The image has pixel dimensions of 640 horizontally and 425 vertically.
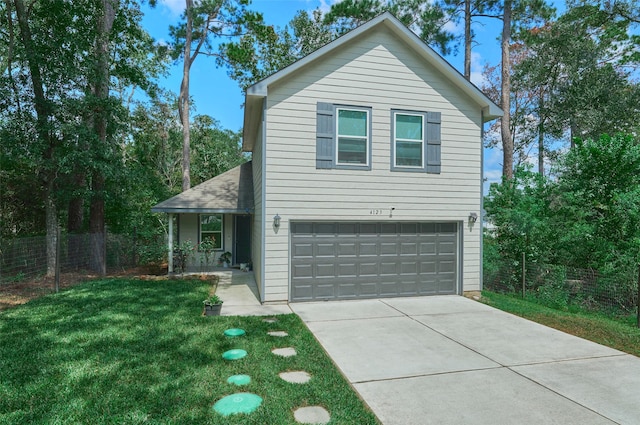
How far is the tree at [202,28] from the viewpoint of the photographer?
18.4 m

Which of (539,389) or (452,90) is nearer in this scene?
(539,389)

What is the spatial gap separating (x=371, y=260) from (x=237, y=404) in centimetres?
547

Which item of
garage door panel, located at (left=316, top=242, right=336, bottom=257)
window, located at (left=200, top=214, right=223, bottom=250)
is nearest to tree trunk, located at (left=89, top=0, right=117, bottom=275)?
window, located at (left=200, top=214, right=223, bottom=250)

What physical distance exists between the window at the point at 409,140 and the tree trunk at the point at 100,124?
28.9 ft

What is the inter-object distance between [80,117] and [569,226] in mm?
14366

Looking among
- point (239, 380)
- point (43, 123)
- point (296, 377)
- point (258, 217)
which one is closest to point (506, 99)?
point (258, 217)

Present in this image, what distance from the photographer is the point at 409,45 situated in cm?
852

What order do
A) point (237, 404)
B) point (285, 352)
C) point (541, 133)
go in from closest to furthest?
point (237, 404)
point (285, 352)
point (541, 133)

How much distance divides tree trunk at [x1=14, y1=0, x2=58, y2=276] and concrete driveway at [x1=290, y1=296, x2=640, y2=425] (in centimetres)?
853

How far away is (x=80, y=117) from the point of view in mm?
11258

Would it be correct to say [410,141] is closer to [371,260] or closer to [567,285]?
[371,260]

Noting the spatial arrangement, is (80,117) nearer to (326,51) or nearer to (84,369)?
(326,51)

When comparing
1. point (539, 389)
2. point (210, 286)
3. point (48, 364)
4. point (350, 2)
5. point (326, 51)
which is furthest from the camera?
point (350, 2)

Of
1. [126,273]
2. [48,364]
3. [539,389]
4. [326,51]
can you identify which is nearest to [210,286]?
[126,273]
